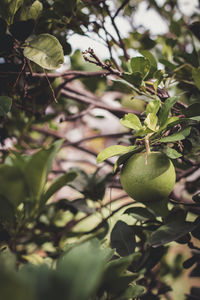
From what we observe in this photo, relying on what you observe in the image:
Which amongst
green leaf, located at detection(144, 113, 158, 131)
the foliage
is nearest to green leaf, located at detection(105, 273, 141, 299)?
the foliage

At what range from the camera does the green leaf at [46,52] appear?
0.61 meters

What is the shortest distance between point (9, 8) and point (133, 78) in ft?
1.16

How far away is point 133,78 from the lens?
0.66m

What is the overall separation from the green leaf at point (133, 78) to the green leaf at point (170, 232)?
374 mm

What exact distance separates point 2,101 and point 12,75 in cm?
19

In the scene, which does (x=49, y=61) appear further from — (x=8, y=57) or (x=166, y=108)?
(x=166, y=108)

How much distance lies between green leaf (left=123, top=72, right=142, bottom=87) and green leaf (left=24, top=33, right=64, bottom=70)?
167mm

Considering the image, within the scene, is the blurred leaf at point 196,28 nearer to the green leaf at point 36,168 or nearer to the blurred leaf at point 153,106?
the blurred leaf at point 153,106

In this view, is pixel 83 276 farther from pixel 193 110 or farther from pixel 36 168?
pixel 193 110

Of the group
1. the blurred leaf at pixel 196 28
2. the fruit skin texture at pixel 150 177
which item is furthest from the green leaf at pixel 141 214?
the blurred leaf at pixel 196 28

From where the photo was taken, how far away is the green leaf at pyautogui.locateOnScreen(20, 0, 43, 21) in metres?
0.66

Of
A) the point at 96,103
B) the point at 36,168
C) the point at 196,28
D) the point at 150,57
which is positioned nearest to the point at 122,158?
the point at 36,168

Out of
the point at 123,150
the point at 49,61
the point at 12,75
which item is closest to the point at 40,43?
the point at 49,61

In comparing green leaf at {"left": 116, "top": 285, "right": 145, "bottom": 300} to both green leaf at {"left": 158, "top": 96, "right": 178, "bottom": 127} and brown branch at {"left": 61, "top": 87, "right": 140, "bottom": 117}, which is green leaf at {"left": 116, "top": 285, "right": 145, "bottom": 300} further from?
brown branch at {"left": 61, "top": 87, "right": 140, "bottom": 117}
